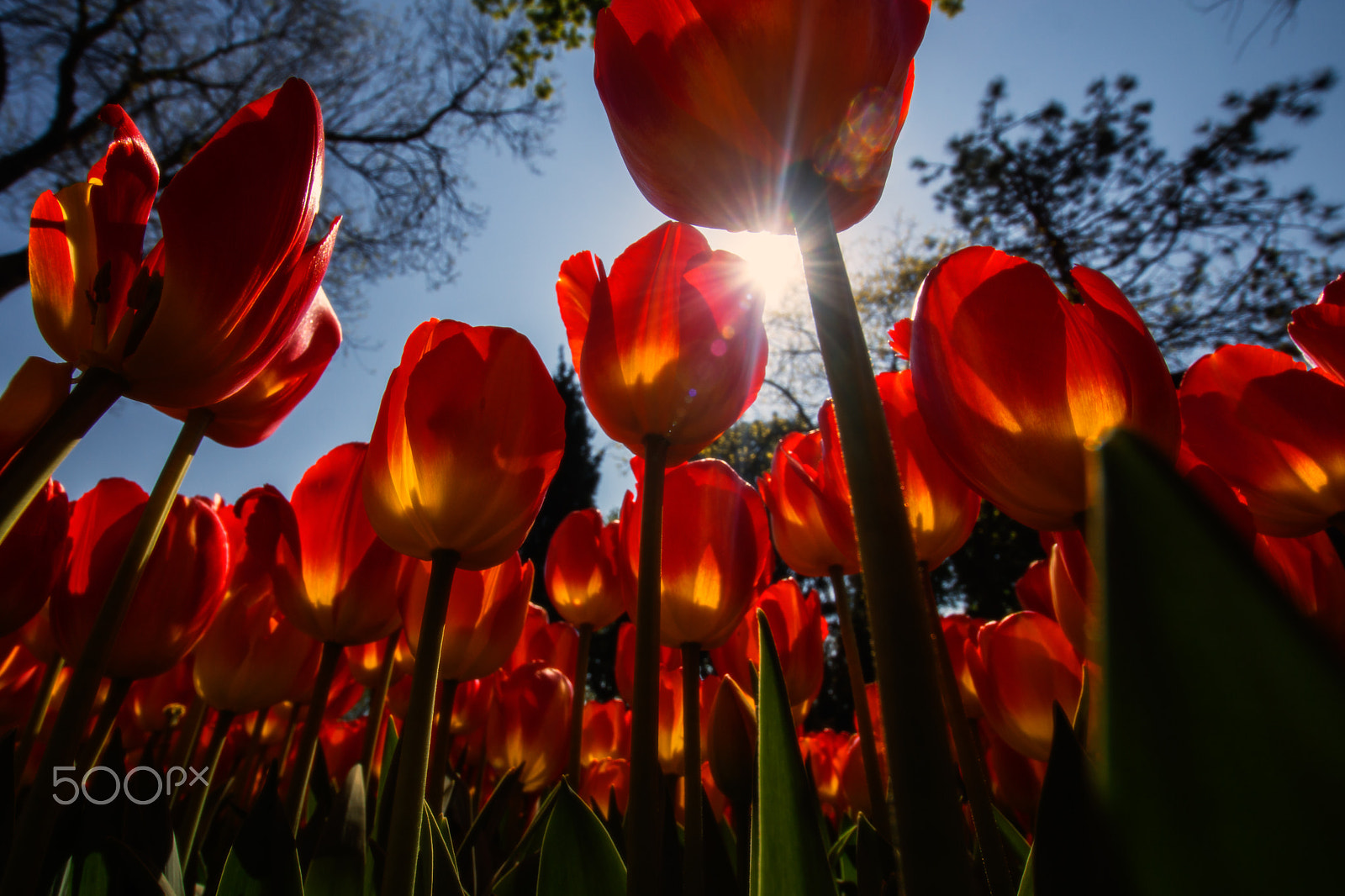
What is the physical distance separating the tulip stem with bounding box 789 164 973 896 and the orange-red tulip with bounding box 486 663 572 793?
3.16 ft

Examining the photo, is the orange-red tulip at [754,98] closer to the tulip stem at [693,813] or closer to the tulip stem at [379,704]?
the tulip stem at [693,813]

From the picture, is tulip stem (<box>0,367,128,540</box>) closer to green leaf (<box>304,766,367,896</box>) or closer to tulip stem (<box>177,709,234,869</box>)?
green leaf (<box>304,766,367,896</box>)

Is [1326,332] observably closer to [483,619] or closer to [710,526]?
[710,526]

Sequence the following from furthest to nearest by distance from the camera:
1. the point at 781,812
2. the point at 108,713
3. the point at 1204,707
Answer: the point at 108,713, the point at 781,812, the point at 1204,707

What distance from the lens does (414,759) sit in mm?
450

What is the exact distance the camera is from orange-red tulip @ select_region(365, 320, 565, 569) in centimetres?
53

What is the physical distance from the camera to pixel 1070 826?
0.92 ft

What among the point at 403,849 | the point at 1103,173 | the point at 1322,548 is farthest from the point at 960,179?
the point at 403,849

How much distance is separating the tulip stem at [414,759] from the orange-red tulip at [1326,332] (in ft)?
2.74

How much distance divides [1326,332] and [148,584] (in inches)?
47.9

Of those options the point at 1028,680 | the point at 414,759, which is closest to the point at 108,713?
the point at 414,759

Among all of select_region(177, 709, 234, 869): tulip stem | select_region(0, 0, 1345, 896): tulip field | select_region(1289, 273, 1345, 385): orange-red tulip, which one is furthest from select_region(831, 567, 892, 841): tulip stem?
select_region(177, 709, 234, 869): tulip stem

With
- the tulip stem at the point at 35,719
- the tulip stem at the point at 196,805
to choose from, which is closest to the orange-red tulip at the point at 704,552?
the tulip stem at the point at 196,805

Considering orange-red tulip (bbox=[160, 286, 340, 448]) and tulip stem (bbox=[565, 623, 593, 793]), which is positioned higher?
orange-red tulip (bbox=[160, 286, 340, 448])
